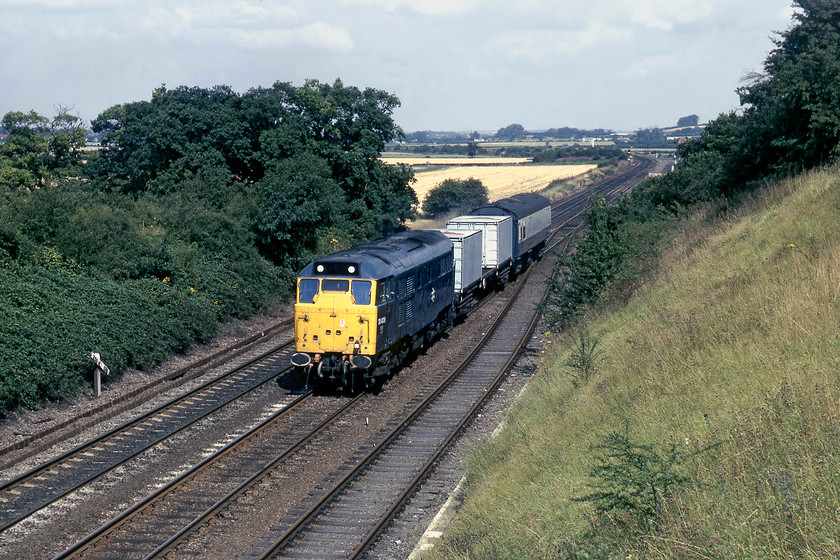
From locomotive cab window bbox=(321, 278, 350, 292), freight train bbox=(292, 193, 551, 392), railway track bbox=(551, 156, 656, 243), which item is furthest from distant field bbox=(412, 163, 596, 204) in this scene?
locomotive cab window bbox=(321, 278, 350, 292)

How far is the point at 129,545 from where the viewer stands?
11.1m

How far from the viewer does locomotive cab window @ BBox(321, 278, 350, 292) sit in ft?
61.5

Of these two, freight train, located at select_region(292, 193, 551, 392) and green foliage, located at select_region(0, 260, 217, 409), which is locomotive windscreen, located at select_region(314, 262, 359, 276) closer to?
freight train, located at select_region(292, 193, 551, 392)

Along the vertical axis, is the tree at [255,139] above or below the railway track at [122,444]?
above

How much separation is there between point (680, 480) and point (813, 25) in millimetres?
37450

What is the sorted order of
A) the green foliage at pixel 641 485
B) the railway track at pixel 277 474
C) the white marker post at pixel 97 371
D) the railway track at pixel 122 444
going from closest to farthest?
the green foliage at pixel 641 485, the railway track at pixel 277 474, the railway track at pixel 122 444, the white marker post at pixel 97 371

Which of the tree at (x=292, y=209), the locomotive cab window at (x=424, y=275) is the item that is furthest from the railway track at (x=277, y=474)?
the tree at (x=292, y=209)

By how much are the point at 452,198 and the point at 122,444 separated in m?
57.9

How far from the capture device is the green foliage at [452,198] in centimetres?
7112

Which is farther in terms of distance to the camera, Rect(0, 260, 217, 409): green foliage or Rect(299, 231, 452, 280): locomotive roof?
Rect(299, 231, 452, 280): locomotive roof

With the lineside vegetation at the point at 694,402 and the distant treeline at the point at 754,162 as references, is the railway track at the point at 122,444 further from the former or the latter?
the distant treeline at the point at 754,162

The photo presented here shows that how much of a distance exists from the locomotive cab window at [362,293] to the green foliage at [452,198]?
172 ft

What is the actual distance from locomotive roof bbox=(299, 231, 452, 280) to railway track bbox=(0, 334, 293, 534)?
146 inches

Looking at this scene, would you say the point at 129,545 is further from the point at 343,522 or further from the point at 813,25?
the point at 813,25
